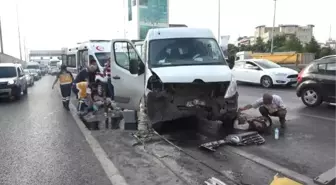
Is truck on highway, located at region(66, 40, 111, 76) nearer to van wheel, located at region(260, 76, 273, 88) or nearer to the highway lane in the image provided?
van wheel, located at region(260, 76, 273, 88)

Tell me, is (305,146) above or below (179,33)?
below

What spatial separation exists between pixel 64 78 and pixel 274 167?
366 inches

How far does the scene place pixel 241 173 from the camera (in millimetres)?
5055

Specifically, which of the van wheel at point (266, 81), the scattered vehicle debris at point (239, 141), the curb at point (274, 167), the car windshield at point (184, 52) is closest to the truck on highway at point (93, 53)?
the car windshield at point (184, 52)

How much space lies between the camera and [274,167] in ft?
17.3

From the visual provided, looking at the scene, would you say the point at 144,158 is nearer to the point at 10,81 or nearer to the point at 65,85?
the point at 65,85

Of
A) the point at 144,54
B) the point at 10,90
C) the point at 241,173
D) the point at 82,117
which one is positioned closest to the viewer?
the point at 241,173

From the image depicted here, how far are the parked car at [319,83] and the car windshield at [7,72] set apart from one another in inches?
514

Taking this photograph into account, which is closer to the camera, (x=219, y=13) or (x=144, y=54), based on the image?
(x=144, y=54)

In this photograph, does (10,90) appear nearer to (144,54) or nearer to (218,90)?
(144,54)

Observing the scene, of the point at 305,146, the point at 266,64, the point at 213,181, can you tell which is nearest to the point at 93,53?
the point at 266,64

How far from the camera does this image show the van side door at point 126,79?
8.60 metres

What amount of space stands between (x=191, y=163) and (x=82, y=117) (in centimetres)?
561

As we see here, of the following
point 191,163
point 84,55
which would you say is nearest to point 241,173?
point 191,163
